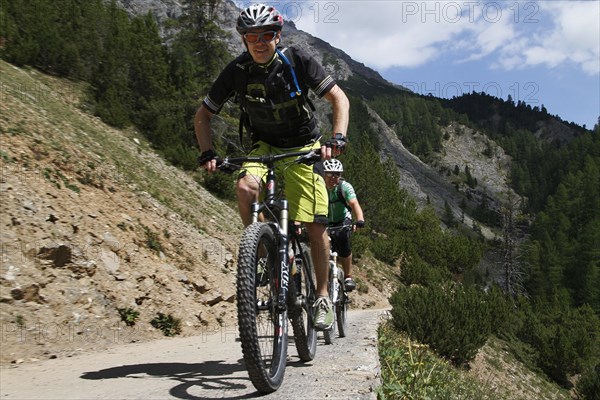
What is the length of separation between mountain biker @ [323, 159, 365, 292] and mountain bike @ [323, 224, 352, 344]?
0.21ft

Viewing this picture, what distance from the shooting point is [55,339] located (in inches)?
257

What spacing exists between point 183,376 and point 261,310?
4.94ft

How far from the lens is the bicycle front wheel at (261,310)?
3.24 m

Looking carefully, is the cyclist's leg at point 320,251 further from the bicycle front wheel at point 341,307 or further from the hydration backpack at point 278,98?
the bicycle front wheel at point 341,307

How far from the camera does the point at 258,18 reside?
152 inches

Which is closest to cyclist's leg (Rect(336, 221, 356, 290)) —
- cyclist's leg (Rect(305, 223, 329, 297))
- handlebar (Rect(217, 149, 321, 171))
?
cyclist's leg (Rect(305, 223, 329, 297))

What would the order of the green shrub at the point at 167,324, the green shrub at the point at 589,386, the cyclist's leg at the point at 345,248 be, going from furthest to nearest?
the green shrub at the point at 589,386 → the green shrub at the point at 167,324 → the cyclist's leg at the point at 345,248

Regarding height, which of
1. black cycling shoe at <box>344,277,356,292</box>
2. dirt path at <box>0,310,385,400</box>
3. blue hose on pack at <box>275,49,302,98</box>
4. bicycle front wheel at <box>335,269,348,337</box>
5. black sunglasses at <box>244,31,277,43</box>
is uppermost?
black sunglasses at <box>244,31,277,43</box>

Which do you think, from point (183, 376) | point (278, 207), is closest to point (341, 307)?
point (183, 376)

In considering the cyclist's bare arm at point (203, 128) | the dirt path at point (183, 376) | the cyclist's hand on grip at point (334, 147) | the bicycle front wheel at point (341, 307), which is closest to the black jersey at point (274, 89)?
the cyclist's bare arm at point (203, 128)

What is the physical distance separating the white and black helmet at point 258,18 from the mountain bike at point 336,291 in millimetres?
3332

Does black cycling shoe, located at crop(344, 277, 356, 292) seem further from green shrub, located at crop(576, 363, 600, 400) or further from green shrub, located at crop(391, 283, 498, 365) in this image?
green shrub, located at crop(576, 363, 600, 400)

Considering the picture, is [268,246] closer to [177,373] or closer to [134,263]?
[177,373]

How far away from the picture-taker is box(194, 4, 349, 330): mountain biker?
3.93m
